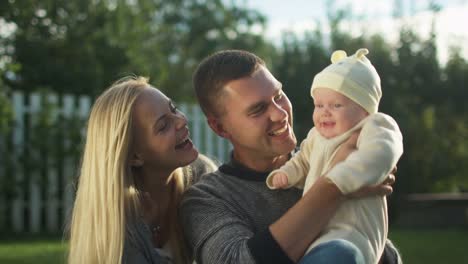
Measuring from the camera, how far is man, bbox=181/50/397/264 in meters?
2.83

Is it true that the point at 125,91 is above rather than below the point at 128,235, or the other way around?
above

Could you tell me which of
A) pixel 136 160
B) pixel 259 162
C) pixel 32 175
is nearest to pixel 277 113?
pixel 259 162

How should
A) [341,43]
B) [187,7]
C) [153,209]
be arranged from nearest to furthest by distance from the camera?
[153,209] < [341,43] < [187,7]

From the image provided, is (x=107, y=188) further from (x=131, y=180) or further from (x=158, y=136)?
(x=158, y=136)

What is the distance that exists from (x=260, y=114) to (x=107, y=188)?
65cm

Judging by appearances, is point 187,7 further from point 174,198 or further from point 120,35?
point 174,198

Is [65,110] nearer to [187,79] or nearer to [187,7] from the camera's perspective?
[187,79]

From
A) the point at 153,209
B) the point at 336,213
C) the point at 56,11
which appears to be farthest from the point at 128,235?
Answer: the point at 56,11

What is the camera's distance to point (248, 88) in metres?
2.99

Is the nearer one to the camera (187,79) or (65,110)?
(65,110)

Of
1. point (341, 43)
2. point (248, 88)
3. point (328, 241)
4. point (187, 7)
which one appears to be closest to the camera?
point (328, 241)

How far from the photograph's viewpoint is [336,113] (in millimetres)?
2684

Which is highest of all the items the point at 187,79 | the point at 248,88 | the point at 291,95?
the point at 248,88

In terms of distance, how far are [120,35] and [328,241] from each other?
37.8ft
